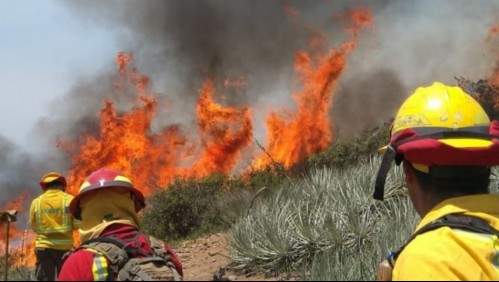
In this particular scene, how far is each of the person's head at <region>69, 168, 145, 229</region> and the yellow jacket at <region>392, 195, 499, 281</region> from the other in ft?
5.08

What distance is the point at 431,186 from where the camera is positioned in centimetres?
212

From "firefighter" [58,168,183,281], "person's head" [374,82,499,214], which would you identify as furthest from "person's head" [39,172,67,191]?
"person's head" [374,82,499,214]

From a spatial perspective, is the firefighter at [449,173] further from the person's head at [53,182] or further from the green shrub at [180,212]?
the green shrub at [180,212]

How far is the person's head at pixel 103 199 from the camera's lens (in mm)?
2893

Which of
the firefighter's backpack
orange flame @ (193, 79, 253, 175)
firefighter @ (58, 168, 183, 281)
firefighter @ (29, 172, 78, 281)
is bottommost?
the firefighter's backpack

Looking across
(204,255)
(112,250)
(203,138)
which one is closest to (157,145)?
(203,138)

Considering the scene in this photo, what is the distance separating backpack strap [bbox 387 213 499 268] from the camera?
1.93m

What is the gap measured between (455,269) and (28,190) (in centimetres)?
4213

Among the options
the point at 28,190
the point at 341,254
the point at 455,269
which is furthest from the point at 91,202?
the point at 28,190

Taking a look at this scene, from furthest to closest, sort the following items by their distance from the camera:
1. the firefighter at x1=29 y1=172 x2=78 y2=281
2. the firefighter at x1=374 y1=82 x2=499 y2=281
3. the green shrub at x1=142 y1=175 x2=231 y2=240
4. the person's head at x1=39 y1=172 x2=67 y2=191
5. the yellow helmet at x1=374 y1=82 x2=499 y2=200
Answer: the green shrub at x1=142 y1=175 x2=231 y2=240, the person's head at x1=39 y1=172 x2=67 y2=191, the firefighter at x1=29 y1=172 x2=78 y2=281, the yellow helmet at x1=374 y1=82 x2=499 y2=200, the firefighter at x1=374 y1=82 x2=499 y2=281

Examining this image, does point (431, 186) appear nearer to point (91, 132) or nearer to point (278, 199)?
point (278, 199)

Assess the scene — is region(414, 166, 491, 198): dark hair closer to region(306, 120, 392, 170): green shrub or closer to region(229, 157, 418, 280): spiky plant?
region(229, 157, 418, 280): spiky plant

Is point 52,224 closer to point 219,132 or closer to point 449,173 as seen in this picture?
point 449,173

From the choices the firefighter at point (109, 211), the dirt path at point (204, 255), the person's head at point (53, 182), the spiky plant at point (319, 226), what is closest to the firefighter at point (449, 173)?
the firefighter at point (109, 211)
